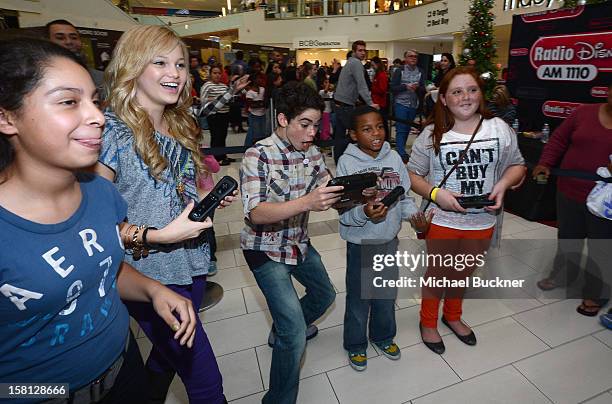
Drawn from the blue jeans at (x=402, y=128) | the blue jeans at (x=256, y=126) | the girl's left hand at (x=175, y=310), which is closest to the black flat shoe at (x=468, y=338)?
the girl's left hand at (x=175, y=310)

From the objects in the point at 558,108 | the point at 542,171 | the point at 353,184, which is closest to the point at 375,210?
the point at 353,184

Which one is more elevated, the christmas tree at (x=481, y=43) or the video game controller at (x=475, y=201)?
the christmas tree at (x=481, y=43)

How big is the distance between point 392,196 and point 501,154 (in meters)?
0.70

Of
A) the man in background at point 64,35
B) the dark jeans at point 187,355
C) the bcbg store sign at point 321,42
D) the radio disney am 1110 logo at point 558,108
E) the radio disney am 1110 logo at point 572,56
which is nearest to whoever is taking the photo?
the dark jeans at point 187,355

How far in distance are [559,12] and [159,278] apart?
5.09 metres

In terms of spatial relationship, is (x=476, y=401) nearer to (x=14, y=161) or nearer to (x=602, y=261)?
(x=602, y=261)

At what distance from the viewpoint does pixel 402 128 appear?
6242mm

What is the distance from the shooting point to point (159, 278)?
4.25ft

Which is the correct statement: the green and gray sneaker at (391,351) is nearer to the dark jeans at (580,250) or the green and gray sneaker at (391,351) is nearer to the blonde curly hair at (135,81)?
the dark jeans at (580,250)

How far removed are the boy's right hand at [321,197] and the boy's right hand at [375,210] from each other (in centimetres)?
30

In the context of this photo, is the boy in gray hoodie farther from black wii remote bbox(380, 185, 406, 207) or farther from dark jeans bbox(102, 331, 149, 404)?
dark jeans bbox(102, 331, 149, 404)

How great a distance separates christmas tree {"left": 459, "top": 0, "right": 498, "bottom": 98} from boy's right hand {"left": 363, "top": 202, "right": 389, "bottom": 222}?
5.34 meters

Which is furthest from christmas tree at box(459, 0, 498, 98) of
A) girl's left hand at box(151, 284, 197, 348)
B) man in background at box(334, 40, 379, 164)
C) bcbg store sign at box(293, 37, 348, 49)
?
bcbg store sign at box(293, 37, 348, 49)

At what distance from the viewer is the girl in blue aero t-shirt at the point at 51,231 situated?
0.77 m
